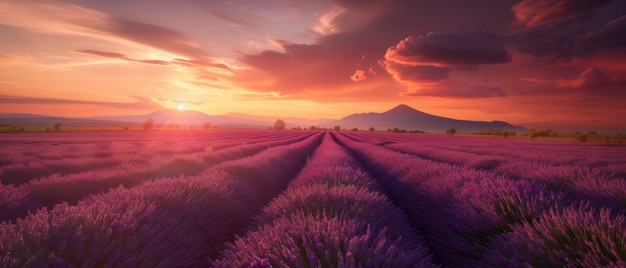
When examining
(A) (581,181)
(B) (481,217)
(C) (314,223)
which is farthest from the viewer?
(A) (581,181)

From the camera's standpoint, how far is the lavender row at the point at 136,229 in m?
2.05

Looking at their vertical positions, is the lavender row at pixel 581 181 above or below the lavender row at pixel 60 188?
above

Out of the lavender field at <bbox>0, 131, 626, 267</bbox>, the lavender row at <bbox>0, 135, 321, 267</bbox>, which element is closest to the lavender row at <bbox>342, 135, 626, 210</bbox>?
the lavender field at <bbox>0, 131, 626, 267</bbox>

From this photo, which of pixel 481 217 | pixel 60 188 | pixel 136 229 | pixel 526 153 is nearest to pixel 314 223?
pixel 136 229

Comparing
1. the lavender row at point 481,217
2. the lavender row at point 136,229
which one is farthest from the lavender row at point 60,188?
the lavender row at point 481,217

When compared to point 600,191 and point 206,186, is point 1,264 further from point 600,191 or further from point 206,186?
point 600,191

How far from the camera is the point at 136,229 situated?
2621 mm

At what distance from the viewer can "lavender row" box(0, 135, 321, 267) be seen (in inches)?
80.7

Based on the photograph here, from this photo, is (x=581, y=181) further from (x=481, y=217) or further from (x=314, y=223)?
(x=314, y=223)

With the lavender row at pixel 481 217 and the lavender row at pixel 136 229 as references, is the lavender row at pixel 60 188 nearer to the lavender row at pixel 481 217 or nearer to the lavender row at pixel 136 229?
the lavender row at pixel 136 229

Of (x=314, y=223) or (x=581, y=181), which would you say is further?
(x=581, y=181)

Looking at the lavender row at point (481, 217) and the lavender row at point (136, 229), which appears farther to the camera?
the lavender row at point (481, 217)

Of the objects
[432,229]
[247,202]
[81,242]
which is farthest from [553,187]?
[81,242]

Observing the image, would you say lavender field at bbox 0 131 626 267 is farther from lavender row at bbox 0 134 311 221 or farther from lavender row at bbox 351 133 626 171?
lavender row at bbox 351 133 626 171
